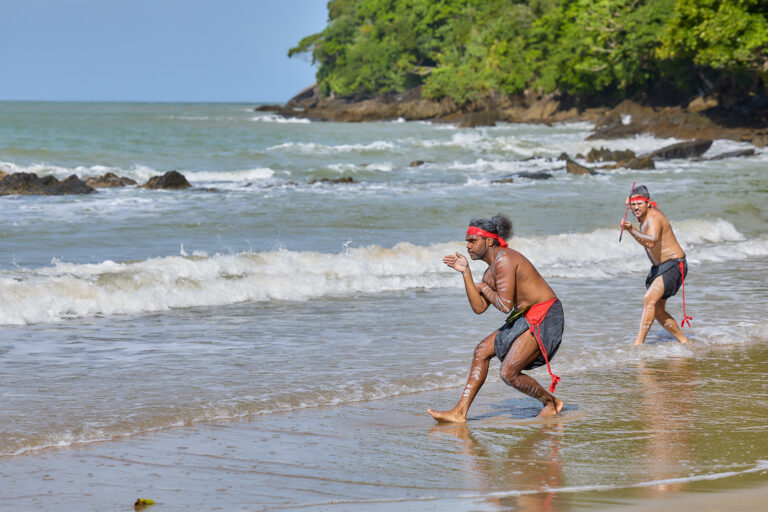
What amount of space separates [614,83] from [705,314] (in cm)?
6060

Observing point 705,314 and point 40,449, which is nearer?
point 40,449

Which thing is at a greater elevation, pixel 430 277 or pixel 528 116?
pixel 528 116

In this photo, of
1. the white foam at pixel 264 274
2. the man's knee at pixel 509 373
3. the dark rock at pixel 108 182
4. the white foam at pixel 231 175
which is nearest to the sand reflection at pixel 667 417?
the man's knee at pixel 509 373

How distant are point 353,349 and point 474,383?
259 centimetres

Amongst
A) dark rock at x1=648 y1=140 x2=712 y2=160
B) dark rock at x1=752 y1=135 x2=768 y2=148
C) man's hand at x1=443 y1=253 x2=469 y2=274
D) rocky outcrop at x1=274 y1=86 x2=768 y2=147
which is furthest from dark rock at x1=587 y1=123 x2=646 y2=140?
man's hand at x1=443 y1=253 x2=469 y2=274

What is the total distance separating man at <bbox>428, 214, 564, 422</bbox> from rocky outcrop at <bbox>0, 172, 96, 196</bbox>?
798 inches

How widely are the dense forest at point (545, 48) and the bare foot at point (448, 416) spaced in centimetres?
3649

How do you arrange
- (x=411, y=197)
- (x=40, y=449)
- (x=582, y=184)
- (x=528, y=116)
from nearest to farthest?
1. (x=40, y=449)
2. (x=411, y=197)
3. (x=582, y=184)
4. (x=528, y=116)

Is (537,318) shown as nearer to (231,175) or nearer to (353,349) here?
(353,349)

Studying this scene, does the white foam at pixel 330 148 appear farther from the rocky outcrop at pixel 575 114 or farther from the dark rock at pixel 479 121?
the dark rock at pixel 479 121

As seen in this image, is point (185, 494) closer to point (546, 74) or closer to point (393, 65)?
point (546, 74)

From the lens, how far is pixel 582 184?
28656 mm

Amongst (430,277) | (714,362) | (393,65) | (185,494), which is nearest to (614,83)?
(393,65)

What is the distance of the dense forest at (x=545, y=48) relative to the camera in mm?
41406
